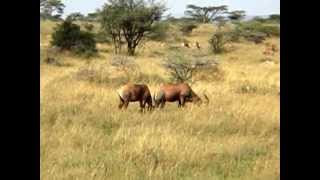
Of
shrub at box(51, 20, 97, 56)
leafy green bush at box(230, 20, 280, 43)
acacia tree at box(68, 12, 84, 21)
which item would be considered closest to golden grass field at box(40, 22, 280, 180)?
shrub at box(51, 20, 97, 56)

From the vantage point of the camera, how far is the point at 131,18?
22.3 meters

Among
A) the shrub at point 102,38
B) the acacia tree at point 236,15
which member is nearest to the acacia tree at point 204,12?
the acacia tree at point 236,15

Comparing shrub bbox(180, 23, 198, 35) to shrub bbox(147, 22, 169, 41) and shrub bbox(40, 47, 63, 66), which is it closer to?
shrub bbox(147, 22, 169, 41)

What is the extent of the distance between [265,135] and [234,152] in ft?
3.65

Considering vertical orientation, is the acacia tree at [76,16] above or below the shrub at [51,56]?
above

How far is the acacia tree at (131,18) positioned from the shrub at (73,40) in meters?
1.65

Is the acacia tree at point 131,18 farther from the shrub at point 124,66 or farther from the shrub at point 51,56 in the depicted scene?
the shrub at point 124,66

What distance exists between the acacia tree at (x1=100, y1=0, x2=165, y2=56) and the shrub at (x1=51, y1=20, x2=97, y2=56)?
5.42 ft

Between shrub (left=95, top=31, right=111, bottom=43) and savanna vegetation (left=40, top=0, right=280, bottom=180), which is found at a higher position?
shrub (left=95, top=31, right=111, bottom=43)

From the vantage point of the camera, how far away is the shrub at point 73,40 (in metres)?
20.4

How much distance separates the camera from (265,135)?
7215mm

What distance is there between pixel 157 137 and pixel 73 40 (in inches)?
598

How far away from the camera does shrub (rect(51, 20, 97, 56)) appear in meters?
20.4
